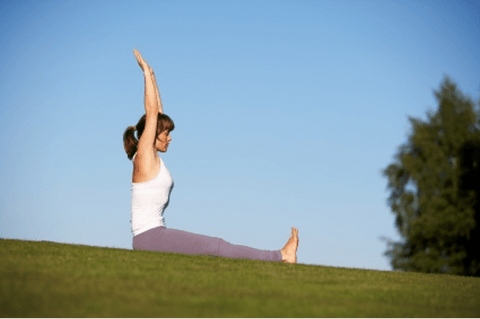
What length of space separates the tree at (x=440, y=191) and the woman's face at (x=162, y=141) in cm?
1671

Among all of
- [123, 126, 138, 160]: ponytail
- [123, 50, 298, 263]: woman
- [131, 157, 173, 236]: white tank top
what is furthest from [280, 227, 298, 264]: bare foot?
[123, 126, 138, 160]: ponytail

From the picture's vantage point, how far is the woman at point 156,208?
20.8 feet

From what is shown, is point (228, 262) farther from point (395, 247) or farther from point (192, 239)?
point (395, 247)

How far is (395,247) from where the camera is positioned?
22.5 metres

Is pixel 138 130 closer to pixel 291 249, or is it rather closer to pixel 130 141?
pixel 130 141

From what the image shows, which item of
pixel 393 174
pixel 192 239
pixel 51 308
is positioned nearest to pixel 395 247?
pixel 393 174

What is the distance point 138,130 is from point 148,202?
3.57 ft

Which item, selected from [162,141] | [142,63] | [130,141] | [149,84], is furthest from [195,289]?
[142,63]

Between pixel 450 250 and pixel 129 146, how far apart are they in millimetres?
18288

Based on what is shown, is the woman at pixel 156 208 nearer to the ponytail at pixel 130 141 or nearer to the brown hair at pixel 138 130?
the brown hair at pixel 138 130

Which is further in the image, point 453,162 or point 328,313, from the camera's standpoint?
point 453,162

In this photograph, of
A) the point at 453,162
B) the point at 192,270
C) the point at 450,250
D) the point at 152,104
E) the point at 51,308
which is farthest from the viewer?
the point at 453,162

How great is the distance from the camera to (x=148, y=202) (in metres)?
6.34

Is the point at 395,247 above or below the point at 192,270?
above
